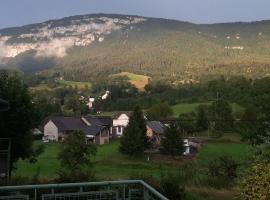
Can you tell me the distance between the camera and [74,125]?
8112 centimetres

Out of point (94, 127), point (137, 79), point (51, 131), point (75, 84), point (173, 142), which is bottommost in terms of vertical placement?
point (173, 142)

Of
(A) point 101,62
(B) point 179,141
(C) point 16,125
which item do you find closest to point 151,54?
(A) point 101,62

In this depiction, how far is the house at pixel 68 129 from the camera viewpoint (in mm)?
74312

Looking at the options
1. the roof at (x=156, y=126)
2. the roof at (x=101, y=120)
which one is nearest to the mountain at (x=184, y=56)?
the roof at (x=101, y=120)

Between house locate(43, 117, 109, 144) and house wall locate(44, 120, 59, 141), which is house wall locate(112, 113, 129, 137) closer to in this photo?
house locate(43, 117, 109, 144)

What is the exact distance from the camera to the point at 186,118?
73875 mm

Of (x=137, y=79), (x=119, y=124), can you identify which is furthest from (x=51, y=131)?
(x=137, y=79)

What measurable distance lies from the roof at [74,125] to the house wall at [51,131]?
61 cm

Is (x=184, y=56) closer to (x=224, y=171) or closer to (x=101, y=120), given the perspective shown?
(x=101, y=120)

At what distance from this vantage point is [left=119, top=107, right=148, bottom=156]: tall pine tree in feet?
173

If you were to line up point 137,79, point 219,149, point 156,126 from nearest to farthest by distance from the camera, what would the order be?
1. point 219,149
2. point 156,126
3. point 137,79

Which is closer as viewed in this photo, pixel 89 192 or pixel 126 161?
pixel 89 192

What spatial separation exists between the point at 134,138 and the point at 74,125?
95.4ft

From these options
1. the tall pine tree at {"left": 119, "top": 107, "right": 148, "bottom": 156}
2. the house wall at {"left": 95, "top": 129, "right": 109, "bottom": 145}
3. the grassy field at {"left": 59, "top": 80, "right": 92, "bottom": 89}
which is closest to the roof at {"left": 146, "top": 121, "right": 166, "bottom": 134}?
the house wall at {"left": 95, "top": 129, "right": 109, "bottom": 145}
